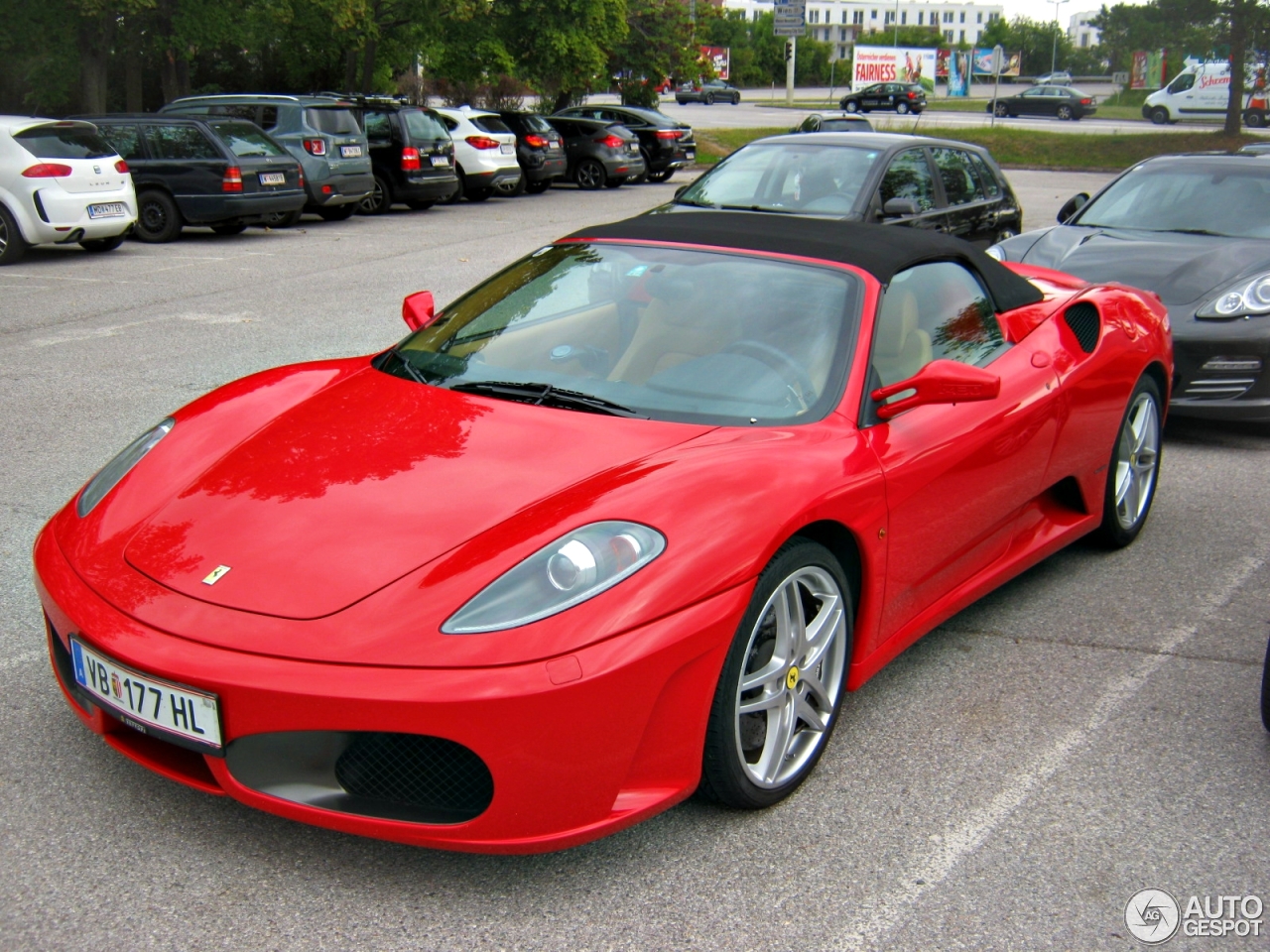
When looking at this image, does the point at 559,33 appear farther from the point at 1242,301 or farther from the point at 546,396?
the point at 546,396

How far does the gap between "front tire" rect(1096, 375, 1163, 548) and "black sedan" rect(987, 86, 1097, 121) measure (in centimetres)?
5170

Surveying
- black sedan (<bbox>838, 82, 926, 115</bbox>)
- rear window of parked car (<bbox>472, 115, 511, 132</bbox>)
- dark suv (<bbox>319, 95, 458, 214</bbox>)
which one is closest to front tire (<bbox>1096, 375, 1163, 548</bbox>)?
dark suv (<bbox>319, 95, 458, 214</bbox>)

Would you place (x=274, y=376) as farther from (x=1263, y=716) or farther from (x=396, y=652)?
(x=1263, y=716)

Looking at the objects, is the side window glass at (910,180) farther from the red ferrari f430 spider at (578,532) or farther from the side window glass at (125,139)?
the side window glass at (125,139)

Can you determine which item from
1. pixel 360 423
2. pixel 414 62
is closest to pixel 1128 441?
pixel 360 423

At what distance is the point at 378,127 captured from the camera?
17.8 metres

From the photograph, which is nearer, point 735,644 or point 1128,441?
point 735,644

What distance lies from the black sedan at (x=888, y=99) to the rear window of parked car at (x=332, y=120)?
1709 inches

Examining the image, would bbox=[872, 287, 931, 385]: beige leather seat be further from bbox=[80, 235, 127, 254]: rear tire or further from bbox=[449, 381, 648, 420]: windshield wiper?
bbox=[80, 235, 127, 254]: rear tire

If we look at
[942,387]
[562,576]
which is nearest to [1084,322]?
[942,387]

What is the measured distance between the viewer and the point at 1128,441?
4.75m

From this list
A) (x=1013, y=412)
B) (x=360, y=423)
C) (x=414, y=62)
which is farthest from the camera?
(x=414, y=62)

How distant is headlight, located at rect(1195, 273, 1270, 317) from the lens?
6.61 metres

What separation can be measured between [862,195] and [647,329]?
585cm
